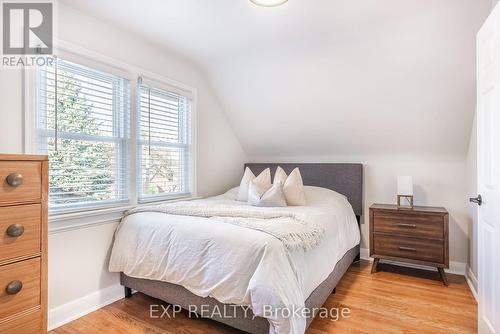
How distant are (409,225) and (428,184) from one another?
66 cm

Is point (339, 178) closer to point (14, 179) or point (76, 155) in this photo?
point (76, 155)

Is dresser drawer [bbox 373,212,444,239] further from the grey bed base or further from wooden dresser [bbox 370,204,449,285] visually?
the grey bed base

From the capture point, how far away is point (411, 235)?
289 centimetres

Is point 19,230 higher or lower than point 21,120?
lower

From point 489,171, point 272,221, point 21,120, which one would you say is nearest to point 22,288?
point 21,120

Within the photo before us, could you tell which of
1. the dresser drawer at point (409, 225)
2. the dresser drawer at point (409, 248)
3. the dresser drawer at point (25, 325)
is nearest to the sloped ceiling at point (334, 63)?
the dresser drawer at point (409, 225)

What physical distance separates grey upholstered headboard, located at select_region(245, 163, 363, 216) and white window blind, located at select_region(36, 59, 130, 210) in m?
2.25

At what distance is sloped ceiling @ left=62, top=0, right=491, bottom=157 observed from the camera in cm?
216

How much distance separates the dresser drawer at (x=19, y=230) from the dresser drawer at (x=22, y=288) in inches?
2.1

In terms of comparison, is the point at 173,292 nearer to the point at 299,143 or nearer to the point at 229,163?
the point at 229,163

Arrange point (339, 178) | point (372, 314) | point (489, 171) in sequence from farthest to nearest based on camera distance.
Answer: point (339, 178) < point (372, 314) < point (489, 171)

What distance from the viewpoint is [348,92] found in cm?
301

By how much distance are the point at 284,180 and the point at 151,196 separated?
1404 mm

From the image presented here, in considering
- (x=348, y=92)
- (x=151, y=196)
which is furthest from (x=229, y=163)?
(x=348, y=92)
